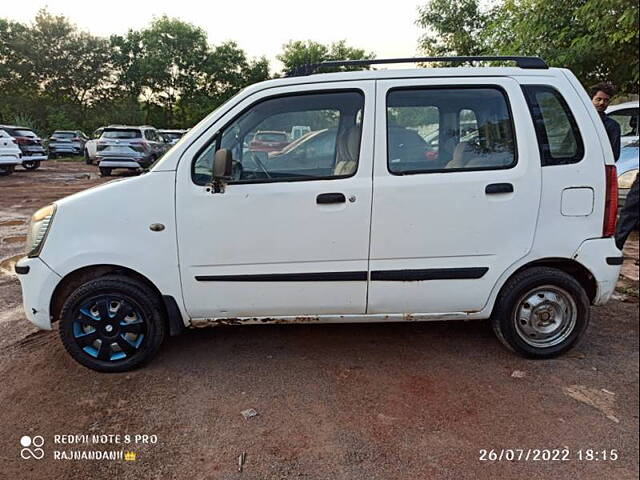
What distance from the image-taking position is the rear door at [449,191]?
292 cm

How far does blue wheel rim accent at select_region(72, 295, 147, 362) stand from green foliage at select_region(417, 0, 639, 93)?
6.68 meters

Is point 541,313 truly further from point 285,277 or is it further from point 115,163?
point 115,163

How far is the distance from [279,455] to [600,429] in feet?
5.70

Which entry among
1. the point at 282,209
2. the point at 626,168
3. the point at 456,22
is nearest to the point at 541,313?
the point at 282,209

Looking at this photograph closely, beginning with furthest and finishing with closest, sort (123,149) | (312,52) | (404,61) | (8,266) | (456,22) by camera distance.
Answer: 1. (312,52)
2. (123,149)
3. (456,22)
4. (8,266)
5. (404,61)

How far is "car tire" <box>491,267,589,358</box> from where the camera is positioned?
3.09 metres

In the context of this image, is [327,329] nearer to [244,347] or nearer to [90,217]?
[244,347]

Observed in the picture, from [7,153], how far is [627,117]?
1626cm

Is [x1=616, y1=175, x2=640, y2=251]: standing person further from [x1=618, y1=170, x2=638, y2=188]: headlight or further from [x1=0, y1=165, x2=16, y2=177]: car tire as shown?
[x1=0, y1=165, x2=16, y2=177]: car tire

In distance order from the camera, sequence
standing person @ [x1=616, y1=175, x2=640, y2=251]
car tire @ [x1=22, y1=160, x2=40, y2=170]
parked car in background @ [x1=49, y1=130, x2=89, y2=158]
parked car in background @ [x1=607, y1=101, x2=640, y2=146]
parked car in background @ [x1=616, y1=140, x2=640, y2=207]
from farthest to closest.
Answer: parked car in background @ [x1=49, y1=130, x2=89, y2=158] < car tire @ [x1=22, y1=160, x2=40, y2=170] < parked car in background @ [x1=607, y1=101, x2=640, y2=146] < parked car in background @ [x1=616, y1=140, x2=640, y2=207] < standing person @ [x1=616, y1=175, x2=640, y2=251]

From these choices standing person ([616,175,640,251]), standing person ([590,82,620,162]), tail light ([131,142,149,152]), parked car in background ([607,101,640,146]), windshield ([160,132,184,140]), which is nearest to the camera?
standing person ([590,82,620,162])

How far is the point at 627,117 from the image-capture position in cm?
790

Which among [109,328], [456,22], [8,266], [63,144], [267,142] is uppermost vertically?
[456,22]

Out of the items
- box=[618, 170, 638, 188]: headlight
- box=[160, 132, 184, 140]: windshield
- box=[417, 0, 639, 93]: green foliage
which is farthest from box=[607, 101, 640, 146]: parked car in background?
box=[160, 132, 184, 140]: windshield
